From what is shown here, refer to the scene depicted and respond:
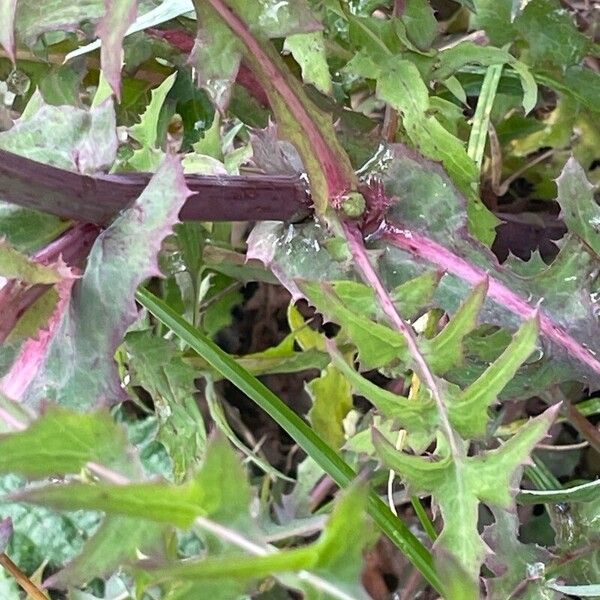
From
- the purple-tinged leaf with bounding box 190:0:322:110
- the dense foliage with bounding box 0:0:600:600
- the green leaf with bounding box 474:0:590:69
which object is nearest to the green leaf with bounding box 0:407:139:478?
the dense foliage with bounding box 0:0:600:600

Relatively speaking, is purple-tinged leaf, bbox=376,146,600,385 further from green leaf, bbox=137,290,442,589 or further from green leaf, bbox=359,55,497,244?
green leaf, bbox=137,290,442,589

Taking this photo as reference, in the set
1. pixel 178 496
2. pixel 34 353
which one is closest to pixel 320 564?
pixel 178 496

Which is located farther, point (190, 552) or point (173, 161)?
point (190, 552)

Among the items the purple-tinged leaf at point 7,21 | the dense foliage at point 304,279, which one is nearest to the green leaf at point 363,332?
the dense foliage at point 304,279

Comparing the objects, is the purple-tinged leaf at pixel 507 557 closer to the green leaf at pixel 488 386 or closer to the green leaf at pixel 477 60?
the green leaf at pixel 488 386

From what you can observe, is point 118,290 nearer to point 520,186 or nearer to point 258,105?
point 258,105

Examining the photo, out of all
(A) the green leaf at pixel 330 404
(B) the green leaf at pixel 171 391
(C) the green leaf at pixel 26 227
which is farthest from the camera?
(A) the green leaf at pixel 330 404

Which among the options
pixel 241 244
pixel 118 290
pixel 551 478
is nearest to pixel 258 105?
pixel 241 244
